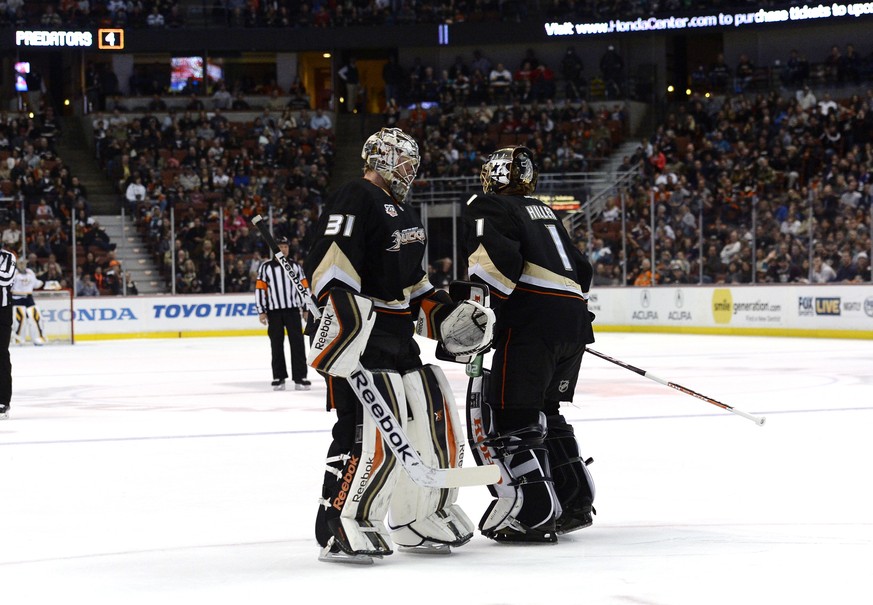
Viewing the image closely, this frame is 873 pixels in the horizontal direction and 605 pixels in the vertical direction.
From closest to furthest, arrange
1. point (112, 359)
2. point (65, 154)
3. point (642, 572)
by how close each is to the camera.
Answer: point (642, 572) → point (112, 359) → point (65, 154)

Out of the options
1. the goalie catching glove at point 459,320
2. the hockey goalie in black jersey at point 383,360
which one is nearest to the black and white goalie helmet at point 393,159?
the hockey goalie in black jersey at point 383,360

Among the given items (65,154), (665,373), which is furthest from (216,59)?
(665,373)

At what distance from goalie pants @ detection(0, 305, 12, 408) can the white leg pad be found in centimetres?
600

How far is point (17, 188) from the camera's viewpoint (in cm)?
2564

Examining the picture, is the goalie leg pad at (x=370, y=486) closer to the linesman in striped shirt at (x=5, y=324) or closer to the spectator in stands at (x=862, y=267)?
the linesman in striped shirt at (x=5, y=324)

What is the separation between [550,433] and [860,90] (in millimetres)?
23748

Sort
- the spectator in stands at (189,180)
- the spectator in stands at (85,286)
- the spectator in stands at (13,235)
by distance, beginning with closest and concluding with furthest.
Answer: the spectator in stands at (13,235)
the spectator in stands at (85,286)
the spectator in stands at (189,180)

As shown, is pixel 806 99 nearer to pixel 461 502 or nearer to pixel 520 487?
pixel 461 502

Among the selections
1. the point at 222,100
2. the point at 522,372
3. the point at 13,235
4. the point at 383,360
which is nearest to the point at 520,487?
the point at 522,372

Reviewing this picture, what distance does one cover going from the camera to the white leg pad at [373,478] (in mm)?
4508

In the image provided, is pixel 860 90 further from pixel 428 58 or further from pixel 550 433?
pixel 550 433

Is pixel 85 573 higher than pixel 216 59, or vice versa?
pixel 216 59

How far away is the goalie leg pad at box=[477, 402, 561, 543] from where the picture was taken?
16.0 ft

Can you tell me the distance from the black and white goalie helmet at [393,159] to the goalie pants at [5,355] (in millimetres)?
5916
